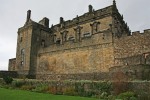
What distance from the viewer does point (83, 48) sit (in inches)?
1469

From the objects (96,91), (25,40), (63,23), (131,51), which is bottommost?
(96,91)

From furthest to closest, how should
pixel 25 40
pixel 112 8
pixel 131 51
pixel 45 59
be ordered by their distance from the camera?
pixel 25 40 < pixel 45 59 < pixel 112 8 < pixel 131 51

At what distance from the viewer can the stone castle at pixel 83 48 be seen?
103 feet

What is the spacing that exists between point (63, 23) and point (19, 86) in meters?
18.8

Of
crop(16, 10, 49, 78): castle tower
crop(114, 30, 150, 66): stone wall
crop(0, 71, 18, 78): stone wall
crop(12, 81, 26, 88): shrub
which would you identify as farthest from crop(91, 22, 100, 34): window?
crop(0, 71, 18, 78): stone wall

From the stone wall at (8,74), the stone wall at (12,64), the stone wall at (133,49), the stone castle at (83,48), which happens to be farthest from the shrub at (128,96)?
the stone wall at (12,64)

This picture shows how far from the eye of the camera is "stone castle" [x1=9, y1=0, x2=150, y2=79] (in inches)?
1233

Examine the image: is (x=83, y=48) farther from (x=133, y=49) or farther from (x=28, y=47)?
(x=28, y=47)

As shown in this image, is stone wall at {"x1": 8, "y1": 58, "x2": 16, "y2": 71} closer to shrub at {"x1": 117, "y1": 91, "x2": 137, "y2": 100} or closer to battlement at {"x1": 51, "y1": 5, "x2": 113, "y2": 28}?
battlement at {"x1": 51, "y1": 5, "x2": 113, "y2": 28}

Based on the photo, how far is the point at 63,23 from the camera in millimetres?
48094

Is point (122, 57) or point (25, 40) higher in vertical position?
point (25, 40)

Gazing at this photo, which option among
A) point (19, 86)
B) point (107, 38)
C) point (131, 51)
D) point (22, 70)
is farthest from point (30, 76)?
point (131, 51)

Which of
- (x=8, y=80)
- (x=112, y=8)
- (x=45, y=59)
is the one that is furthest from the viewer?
(x=45, y=59)

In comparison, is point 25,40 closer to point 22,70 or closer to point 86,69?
point 22,70
